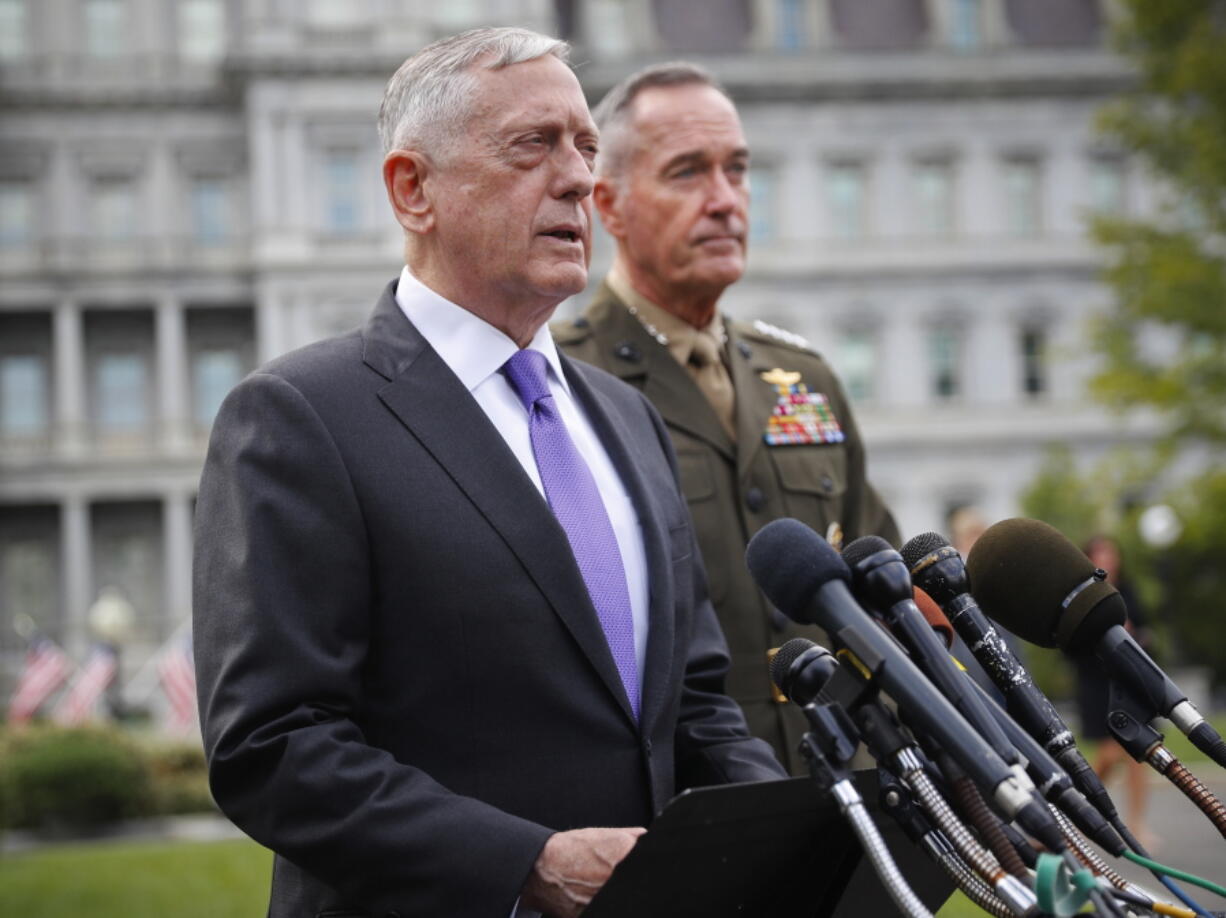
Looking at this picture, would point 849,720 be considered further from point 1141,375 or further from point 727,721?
point 1141,375

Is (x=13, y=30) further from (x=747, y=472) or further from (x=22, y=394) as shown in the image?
(x=747, y=472)

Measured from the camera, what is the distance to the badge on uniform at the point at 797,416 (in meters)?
3.68

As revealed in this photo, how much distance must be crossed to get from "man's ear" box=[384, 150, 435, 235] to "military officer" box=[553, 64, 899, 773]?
4.01ft

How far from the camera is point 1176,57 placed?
17703 mm

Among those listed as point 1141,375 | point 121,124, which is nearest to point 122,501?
point 121,124

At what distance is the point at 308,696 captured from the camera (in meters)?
2.06

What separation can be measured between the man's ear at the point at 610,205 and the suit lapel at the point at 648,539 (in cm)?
119

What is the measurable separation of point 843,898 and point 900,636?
16.3 inches

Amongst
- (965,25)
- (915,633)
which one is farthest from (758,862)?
(965,25)

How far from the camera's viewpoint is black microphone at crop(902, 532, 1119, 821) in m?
1.98

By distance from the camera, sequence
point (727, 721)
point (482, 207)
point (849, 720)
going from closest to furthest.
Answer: point (849, 720) → point (482, 207) → point (727, 721)

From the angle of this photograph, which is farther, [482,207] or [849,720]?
[482,207]

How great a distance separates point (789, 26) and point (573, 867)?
39375 millimetres

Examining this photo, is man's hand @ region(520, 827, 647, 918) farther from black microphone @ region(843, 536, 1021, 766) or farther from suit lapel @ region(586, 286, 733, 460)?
suit lapel @ region(586, 286, 733, 460)
